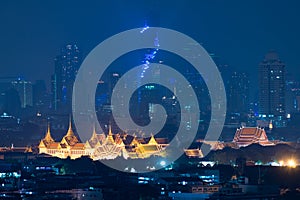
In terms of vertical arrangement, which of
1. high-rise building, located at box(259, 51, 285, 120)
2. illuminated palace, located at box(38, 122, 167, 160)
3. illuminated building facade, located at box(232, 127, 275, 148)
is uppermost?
high-rise building, located at box(259, 51, 285, 120)

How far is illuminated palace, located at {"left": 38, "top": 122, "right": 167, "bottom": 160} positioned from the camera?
119ft

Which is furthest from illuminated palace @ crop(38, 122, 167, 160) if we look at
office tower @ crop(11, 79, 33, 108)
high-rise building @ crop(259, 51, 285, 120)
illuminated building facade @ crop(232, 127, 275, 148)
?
office tower @ crop(11, 79, 33, 108)

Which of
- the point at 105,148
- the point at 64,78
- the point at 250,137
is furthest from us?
the point at 64,78

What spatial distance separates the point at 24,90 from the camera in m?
66.5

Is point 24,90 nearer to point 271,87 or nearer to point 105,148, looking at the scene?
point 271,87

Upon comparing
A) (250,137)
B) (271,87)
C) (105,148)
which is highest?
(271,87)

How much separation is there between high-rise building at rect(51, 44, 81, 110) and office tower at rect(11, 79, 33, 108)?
134 inches

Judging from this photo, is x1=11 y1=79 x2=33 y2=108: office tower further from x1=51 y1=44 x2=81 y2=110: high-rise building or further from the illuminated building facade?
the illuminated building facade

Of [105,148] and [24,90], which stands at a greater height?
[24,90]

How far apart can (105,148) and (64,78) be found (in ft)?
83.4

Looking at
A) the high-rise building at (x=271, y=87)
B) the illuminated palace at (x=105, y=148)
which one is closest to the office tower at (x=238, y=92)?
the high-rise building at (x=271, y=87)

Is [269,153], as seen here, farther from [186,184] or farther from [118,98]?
[118,98]

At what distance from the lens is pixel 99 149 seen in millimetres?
36875

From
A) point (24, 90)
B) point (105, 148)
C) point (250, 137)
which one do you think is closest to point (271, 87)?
point (24, 90)
